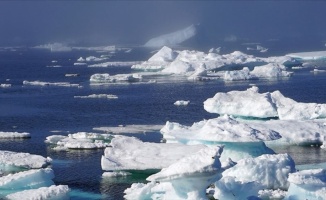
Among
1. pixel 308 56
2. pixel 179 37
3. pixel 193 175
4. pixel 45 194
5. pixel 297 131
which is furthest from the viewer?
pixel 179 37

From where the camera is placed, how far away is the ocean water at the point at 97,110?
23.3 meters

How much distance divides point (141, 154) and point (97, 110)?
17.3 metres

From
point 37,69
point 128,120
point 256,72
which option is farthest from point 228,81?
point 37,69

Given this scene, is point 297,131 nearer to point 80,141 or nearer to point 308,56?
Result: point 80,141

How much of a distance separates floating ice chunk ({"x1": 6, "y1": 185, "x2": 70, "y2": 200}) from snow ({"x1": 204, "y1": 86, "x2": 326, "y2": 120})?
12.6m

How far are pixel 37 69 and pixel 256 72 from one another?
26167 mm

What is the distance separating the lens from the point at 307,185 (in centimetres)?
1814

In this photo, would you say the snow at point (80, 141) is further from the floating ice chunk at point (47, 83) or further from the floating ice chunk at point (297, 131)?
the floating ice chunk at point (47, 83)

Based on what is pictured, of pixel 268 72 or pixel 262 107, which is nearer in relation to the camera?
pixel 262 107

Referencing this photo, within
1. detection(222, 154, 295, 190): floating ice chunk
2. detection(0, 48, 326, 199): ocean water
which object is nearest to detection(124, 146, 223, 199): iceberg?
detection(222, 154, 295, 190): floating ice chunk

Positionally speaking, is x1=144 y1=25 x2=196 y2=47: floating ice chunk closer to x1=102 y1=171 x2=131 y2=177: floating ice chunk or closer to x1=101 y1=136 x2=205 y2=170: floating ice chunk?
x1=101 y1=136 x2=205 y2=170: floating ice chunk

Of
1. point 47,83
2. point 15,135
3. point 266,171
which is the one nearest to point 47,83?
point 47,83

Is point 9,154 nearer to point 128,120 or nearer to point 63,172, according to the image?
point 63,172

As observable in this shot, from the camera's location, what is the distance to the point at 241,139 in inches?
883
